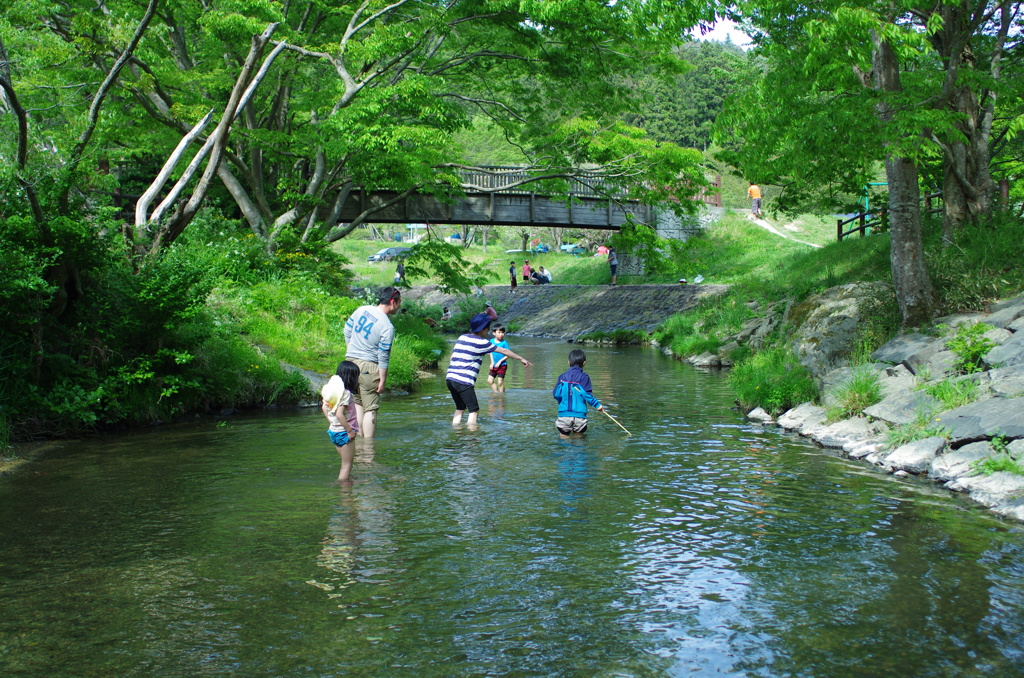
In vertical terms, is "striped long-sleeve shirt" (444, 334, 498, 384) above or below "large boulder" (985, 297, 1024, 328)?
below

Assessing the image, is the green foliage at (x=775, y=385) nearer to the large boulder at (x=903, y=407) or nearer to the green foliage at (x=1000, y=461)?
the large boulder at (x=903, y=407)

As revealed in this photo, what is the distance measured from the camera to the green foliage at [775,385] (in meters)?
A: 13.7

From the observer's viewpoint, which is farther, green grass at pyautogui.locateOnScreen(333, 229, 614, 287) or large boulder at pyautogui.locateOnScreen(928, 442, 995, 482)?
green grass at pyautogui.locateOnScreen(333, 229, 614, 287)

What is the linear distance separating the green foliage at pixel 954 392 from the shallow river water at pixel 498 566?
1648 mm

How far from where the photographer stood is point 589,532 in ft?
24.1

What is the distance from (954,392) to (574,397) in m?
4.82

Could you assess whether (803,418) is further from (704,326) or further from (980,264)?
(704,326)

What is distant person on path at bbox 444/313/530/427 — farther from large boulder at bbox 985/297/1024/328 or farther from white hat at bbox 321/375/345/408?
large boulder at bbox 985/297/1024/328

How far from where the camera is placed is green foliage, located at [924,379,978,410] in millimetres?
Answer: 10422

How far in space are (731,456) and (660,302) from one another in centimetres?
2705

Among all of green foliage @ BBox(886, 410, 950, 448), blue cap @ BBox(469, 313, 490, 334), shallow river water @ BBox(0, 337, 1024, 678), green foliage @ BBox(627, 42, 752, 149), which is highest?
green foliage @ BBox(627, 42, 752, 149)

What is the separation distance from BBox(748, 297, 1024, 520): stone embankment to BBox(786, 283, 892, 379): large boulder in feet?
3.32

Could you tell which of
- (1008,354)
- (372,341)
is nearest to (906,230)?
(1008,354)

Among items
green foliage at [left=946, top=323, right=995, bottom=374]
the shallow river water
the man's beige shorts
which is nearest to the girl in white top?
the shallow river water
